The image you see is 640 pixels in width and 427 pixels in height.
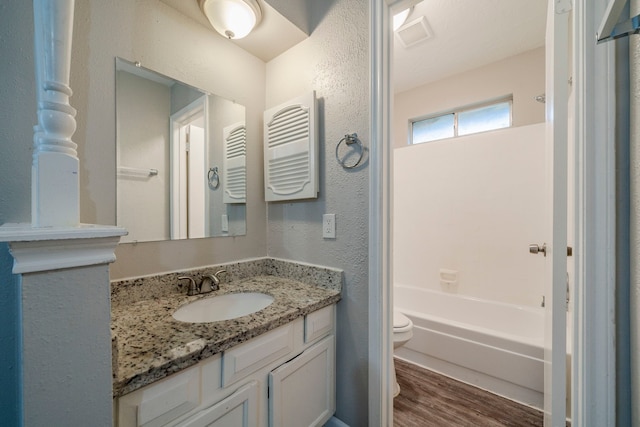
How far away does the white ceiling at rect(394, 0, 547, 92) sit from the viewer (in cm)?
170

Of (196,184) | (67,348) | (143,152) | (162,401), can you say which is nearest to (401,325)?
(162,401)

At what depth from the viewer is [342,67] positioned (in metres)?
1.26

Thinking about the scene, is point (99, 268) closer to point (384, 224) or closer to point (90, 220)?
point (90, 220)

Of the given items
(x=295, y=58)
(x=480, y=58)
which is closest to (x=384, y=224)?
(x=295, y=58)

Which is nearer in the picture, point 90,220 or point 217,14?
point 90,220

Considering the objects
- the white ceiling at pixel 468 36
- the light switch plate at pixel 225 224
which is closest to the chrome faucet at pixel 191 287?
the light switch plate at pixel 225 224

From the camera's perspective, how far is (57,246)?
18.1 inches

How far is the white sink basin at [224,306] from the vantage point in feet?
3.51

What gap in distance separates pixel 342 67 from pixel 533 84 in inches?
78.9

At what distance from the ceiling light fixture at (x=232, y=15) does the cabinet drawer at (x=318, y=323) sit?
4.60ft

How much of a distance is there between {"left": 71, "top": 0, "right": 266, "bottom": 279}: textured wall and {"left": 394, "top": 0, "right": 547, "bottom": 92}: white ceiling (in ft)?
4.52

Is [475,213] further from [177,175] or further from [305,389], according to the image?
[177,175]

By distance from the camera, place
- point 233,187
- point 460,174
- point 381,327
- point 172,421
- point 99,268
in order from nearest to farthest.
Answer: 1. point 99,268
2. point 172,421
3. point 381,327
4. point 233,187
5. point 460,174

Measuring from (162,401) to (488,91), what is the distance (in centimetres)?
312
